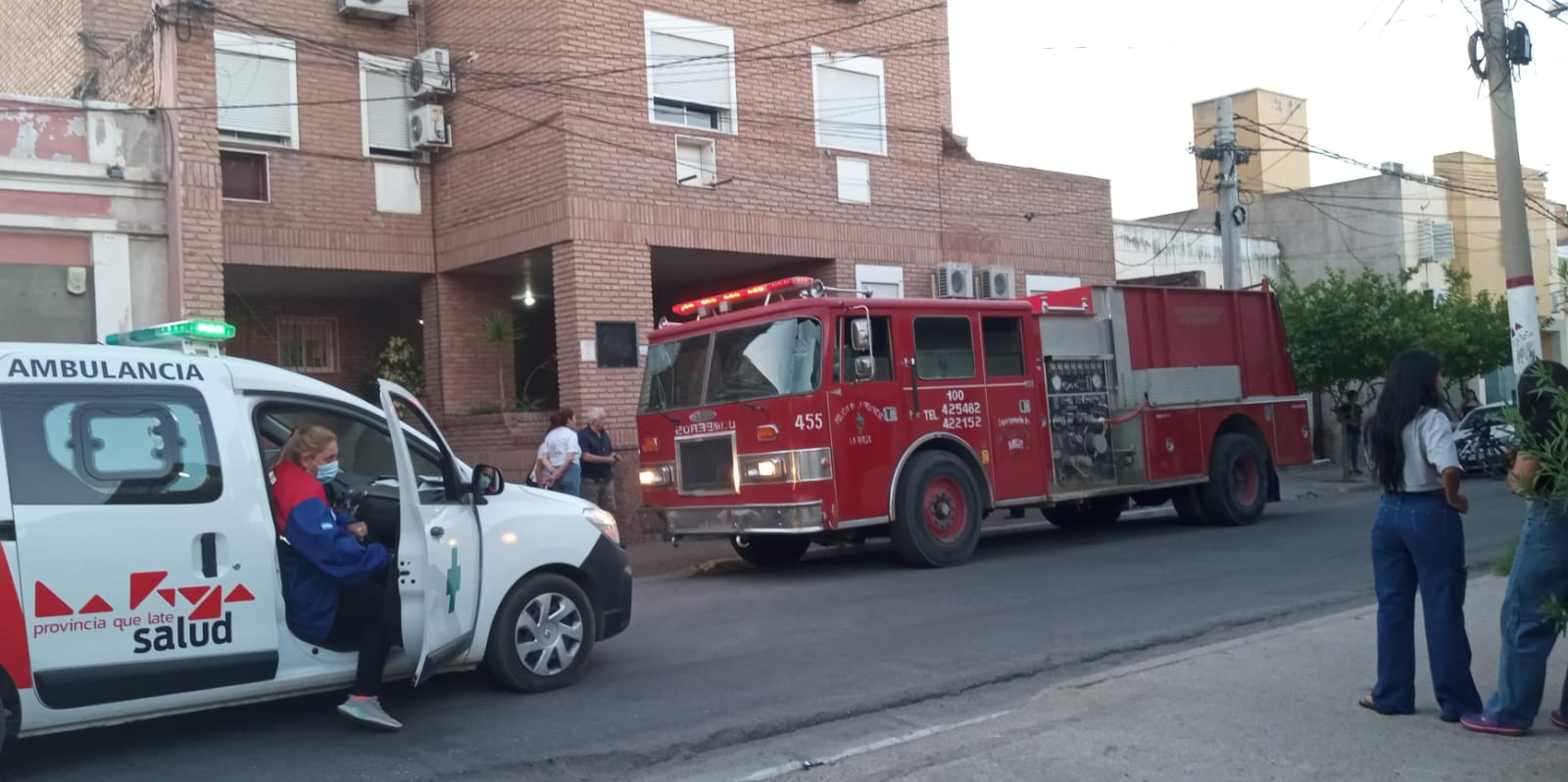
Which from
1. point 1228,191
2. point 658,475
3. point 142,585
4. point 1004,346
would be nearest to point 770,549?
point 658,475

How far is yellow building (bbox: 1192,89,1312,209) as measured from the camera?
3688 cm

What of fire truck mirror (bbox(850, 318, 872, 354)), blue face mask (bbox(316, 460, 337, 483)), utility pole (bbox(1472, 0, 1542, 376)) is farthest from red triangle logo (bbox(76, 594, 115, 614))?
utility pole (bbox(1472, 0, 1542, 376))

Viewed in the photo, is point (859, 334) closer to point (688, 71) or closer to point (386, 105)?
point (688, 71)

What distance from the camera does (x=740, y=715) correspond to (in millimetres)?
6996

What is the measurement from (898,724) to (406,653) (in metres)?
2.50

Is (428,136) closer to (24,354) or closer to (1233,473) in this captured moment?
(1233,473)

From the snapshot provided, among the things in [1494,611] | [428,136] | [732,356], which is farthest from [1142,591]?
[428,136]

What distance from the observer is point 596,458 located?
1426 cm

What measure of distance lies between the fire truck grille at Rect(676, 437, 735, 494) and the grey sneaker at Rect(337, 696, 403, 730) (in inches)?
226

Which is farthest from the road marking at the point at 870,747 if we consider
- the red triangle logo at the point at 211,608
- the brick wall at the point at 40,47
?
the brick wall at the point at 40,47

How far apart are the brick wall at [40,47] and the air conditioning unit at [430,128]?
3959 millimetres

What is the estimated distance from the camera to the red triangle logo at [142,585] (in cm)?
596

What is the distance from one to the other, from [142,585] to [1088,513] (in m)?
12.5

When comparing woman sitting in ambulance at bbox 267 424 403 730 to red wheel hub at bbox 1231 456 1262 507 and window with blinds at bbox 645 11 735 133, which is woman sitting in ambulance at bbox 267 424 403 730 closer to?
window with blinds at bbox 645 11 735 133
